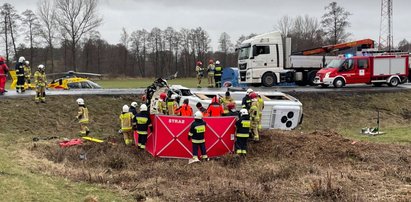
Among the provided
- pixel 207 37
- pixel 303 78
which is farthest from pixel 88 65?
pixel 303 78

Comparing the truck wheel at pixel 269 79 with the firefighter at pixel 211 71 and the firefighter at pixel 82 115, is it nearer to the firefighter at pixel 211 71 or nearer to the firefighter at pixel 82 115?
the firefighter at pixel 211 71

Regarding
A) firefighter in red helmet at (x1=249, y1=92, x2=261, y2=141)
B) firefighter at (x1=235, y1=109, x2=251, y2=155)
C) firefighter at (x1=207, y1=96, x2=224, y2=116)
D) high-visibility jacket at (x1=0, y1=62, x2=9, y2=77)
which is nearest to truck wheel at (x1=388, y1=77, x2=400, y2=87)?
firefighter in red helmet at (x1=249, y1=92, x2=261, y2=141)

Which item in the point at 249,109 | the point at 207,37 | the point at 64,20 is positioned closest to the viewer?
the point at 249,109

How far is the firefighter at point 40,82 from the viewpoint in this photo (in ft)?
54.7

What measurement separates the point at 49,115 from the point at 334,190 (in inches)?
487

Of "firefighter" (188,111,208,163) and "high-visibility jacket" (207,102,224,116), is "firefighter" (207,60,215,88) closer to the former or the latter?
"high-visibility jacket" (207,102,224,116)

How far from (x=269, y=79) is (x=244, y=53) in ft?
6.67

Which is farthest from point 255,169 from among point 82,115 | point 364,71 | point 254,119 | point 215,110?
point 364,71

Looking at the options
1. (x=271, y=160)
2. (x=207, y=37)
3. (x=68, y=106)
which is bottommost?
(x=271, y=160)

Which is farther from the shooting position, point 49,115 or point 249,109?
point 49,115

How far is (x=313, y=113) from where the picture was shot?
64.8 feet

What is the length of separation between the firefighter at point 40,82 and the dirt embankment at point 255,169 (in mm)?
2274

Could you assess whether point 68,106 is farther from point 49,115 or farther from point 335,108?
point 335,108

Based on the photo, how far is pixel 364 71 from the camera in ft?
77.7
